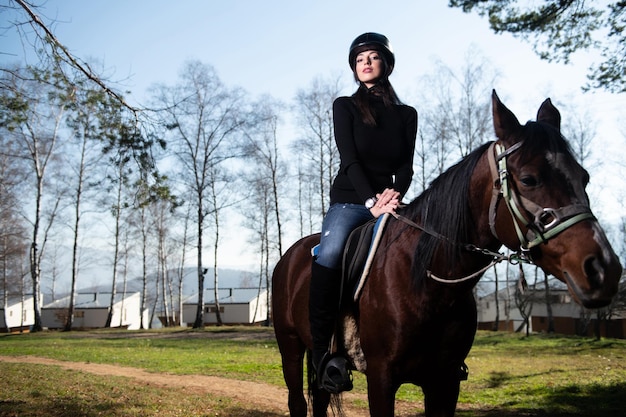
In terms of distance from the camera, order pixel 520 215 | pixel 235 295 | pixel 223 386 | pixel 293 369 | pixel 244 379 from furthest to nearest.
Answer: pixel 235 295 < pixel 244 379 < pixel 223 386 < pixel 293 369 < pixel 520 215

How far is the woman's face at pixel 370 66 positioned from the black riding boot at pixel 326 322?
150 centimetres

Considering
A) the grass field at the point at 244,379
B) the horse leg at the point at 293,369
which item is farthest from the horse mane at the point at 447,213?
the grass field at the point at 244,379

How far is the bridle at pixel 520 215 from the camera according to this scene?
218cm

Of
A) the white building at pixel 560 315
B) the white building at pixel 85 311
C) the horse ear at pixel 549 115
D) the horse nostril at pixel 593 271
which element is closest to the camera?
the horse nostril at pixel 593 271

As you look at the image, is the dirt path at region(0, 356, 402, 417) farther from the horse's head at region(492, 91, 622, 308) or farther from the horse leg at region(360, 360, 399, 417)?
the horse's head at region(492, 91, 622, 308)

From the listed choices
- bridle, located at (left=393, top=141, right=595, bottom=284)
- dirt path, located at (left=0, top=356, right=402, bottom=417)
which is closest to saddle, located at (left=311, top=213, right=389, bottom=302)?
bridle, located at (left=393, top=141, right=595, bottom=284)

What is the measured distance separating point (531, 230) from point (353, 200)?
61.2 inches

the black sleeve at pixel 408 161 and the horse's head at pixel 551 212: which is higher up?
the black sleeve at pixel 408 161

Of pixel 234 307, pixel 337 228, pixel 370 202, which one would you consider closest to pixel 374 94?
pixel 370 202

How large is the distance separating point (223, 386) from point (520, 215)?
861 cm

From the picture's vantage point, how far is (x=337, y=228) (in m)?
3.47

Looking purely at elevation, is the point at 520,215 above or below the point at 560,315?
above

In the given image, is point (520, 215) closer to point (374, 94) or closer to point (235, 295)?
point (374, 94)

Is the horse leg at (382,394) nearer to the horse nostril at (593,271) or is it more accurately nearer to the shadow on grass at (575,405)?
the horse nostril at (593,271)
